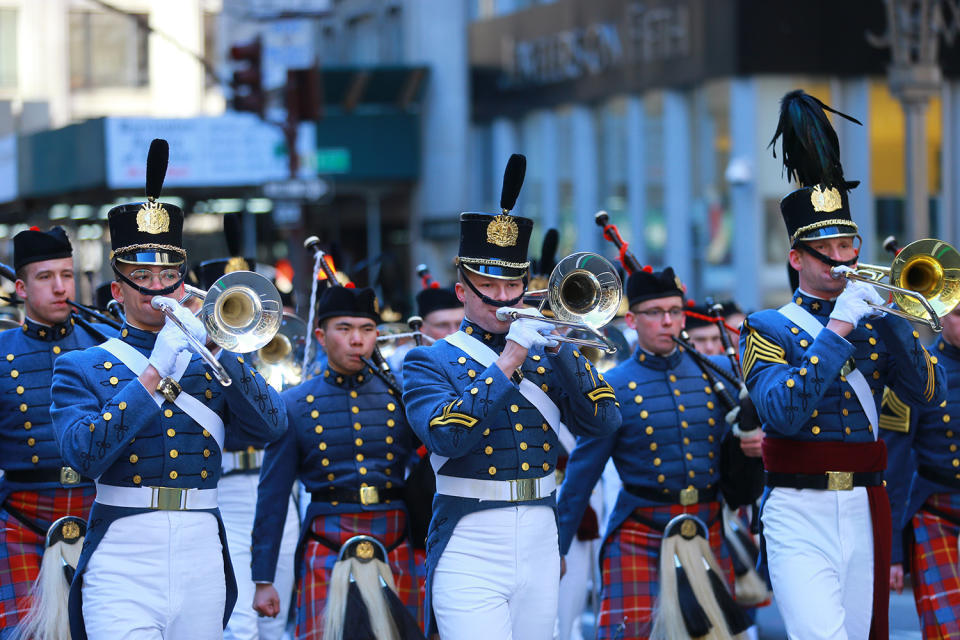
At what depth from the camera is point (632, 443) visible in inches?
313

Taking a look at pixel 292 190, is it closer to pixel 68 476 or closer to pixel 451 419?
pixel 68 476

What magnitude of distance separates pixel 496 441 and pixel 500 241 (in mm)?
Result: 785

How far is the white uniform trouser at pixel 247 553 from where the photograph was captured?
29.6 feet

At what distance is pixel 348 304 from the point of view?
8047 mm

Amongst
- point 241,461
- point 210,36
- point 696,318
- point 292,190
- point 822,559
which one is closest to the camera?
point 822,559

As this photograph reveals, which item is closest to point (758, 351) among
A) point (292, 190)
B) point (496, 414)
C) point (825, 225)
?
point (825, 225)

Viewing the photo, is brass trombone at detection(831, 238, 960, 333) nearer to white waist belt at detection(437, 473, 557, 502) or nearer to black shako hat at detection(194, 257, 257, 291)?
white waist belt at detection(437, 473, 557, 502)

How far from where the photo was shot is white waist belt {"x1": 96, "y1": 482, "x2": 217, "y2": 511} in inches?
238

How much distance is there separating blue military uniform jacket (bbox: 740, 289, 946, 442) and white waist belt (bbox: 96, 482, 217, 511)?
2.38m

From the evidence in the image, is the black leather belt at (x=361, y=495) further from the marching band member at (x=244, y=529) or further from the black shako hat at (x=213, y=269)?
the black shako hat at (x=213, y=269)

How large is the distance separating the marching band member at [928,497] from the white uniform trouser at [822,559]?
909 mm

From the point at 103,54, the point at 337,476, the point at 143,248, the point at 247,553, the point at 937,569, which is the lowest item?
the point at 247,553

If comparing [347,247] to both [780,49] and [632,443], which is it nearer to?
[780,49]

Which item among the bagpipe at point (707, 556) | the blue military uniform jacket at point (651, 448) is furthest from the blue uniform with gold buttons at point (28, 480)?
the bagpipe at point (707, 556)
